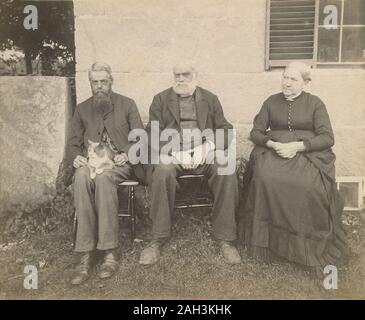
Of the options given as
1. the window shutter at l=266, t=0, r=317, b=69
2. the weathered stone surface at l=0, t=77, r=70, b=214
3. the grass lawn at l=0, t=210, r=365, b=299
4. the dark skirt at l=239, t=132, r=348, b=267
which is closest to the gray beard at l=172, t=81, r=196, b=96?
the dark skirt at l=239, t=132, r=348, b=267

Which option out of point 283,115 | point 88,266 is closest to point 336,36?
point 283,115

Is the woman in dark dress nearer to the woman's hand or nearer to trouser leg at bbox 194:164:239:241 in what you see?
the woman's hand

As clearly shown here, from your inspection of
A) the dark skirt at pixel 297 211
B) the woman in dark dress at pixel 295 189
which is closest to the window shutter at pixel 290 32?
the woman in dark dress at pixel 295 189

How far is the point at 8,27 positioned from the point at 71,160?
211 centimetres

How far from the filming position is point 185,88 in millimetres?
4727

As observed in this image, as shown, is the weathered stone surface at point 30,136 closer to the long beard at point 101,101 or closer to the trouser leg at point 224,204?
the long beard at point 101,101

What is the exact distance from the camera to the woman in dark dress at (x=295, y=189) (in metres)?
4.07

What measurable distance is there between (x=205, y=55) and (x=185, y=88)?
79 cm

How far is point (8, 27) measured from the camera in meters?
5.59

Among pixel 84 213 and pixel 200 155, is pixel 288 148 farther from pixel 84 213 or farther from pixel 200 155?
pixel 84 213

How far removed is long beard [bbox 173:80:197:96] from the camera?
15.5 ft

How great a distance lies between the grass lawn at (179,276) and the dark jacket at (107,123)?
1011mm

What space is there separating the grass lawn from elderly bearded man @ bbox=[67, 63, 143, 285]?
176mm
